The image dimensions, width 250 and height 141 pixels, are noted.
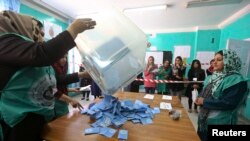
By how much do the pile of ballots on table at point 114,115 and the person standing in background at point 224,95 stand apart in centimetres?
53

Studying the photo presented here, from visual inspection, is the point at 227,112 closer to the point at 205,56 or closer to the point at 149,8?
the point at 149,8

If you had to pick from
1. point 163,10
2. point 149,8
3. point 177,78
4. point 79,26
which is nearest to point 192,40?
point 163,10

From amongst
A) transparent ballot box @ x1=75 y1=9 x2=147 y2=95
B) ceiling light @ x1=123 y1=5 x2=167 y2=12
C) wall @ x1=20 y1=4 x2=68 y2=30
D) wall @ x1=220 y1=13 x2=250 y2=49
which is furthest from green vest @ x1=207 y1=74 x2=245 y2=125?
wall @ x1=20 y1=4 x2=68 y2=30

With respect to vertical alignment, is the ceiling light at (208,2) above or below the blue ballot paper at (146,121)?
above

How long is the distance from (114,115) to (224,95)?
3.38 feet

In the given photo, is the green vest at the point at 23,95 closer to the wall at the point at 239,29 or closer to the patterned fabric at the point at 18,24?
the patterned fabric at the point at 18,24

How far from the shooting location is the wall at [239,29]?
12.3 ft

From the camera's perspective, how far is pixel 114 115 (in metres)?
1.22

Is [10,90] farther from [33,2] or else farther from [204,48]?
[204,48]

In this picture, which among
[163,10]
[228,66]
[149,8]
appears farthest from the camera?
[163,10]

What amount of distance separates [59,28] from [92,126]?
4296 mm

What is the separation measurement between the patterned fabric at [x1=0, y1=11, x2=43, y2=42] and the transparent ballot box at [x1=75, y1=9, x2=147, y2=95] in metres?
0.26

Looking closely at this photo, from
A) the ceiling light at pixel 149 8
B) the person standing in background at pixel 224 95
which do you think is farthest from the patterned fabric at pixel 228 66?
the ceiling light at pixel 149 8

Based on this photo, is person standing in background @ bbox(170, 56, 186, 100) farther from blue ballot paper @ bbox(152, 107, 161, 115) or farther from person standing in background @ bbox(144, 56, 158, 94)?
blue ballot paper @ bbox(152, 107, 161, 115)
